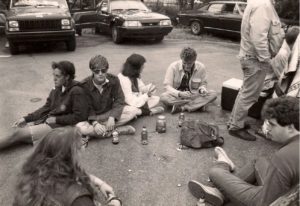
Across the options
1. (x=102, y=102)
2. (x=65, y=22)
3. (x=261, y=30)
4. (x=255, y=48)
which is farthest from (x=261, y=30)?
(x=65, y=22)

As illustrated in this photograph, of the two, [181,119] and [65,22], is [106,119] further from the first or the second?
[65,22]

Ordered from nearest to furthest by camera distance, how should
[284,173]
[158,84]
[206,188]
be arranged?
[284,173]
[206,188]
[158,84]

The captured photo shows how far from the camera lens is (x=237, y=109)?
17.3ft

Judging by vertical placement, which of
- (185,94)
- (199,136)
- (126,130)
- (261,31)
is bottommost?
(126,130)

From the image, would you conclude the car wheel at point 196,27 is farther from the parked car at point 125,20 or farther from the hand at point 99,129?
the hand at point 99,129

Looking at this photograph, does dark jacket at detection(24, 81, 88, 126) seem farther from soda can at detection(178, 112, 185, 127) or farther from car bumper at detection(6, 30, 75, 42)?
car bumper at detection(6, 30, 75, 42)

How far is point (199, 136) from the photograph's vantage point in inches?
200

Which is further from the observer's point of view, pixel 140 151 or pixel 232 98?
pixel 232 98

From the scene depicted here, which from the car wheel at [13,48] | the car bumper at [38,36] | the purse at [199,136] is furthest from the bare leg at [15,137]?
the car wheel at [13,48]

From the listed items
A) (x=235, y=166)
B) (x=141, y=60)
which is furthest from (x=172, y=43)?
(x=235, y=166)

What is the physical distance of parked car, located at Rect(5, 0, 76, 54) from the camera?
33.5 feet

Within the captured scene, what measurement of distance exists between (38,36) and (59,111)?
6.10 metres

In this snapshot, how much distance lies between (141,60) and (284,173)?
3473 mm

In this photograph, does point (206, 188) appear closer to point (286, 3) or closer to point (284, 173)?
point (284, 173)
